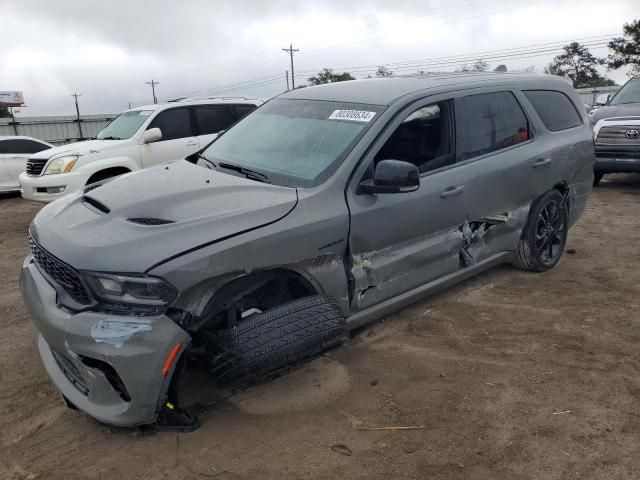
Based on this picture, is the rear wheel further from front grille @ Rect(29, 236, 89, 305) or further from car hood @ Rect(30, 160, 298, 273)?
front grille @ Rect(29, 236, 89, 305)

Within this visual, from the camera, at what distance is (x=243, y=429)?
284cm

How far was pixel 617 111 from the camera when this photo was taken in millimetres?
9117

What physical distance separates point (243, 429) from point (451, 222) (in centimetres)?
201

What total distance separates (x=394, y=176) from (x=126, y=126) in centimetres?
656

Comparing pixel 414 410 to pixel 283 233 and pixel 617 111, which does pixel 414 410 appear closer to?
pixel 283 233

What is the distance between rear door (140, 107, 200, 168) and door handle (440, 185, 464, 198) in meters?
5.56

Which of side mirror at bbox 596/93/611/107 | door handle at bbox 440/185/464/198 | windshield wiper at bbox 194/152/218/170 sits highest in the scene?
side mirror at bbox 596/93/611/107

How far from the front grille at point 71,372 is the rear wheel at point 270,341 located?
659 mm

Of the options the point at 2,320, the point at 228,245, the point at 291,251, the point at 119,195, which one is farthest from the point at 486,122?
the point at 2,320

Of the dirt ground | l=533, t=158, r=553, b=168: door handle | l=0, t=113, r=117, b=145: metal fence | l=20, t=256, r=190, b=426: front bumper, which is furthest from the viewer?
l=0, t=113, r=117, b=145: metal fence

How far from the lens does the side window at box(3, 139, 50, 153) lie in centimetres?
1103

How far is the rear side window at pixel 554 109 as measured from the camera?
469 cm

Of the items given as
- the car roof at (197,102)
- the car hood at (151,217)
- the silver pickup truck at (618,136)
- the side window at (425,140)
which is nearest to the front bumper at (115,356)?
the car hood at (151,217)

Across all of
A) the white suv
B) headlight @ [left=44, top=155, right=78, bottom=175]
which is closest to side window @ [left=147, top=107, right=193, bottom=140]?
the white suv
